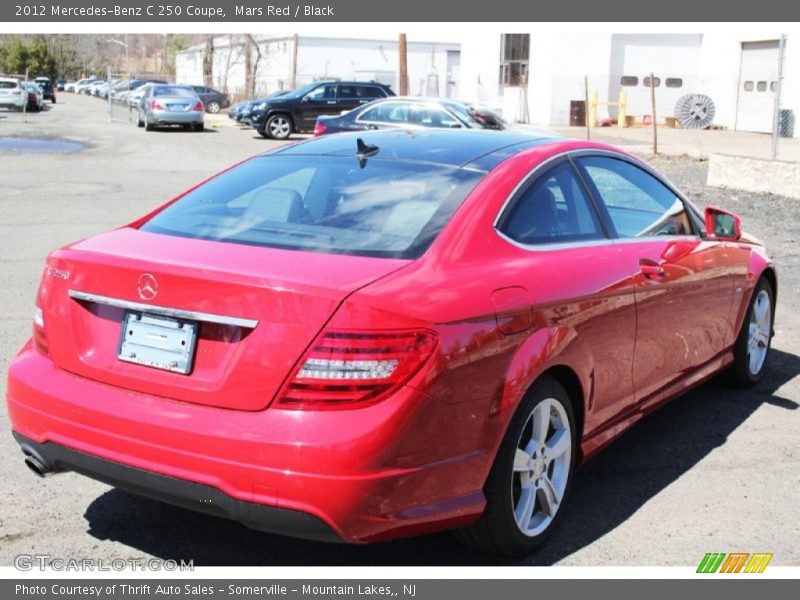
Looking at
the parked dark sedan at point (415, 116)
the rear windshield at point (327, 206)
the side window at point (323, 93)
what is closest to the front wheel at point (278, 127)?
the side window at point (323, 93)

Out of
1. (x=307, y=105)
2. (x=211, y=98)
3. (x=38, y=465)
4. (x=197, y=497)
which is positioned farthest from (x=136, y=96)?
(x=197, y=497)

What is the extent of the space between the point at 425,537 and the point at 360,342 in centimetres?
126

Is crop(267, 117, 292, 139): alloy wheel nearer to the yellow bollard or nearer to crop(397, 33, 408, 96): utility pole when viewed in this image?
crop(397, 33, 408, 96): utility pole

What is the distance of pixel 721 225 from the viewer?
541cm

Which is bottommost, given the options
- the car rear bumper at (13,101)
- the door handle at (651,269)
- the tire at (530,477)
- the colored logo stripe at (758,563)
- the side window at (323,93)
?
the colored logo stripe at (758,563)

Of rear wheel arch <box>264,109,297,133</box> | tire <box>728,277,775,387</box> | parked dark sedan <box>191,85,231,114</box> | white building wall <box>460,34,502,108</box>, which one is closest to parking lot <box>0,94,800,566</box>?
tire <box>728,277,775,387</box>

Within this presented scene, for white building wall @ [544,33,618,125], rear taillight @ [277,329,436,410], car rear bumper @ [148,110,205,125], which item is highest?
white building wall @ [544,33,618,125]

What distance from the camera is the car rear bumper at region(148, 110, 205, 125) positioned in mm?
30531

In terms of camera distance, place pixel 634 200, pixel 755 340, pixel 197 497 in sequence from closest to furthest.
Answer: pixel 197 497
pixel 634 200
pixel 755 340

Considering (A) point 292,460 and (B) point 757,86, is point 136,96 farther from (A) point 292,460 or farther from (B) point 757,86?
(A) point 292,460

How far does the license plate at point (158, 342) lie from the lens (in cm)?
322

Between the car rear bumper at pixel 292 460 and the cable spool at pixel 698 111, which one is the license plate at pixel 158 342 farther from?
the cable spool at pixel 698 111

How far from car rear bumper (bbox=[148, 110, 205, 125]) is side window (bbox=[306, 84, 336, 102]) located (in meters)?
4.28

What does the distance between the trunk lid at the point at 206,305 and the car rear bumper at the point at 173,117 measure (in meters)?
28.2
